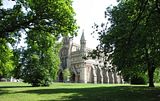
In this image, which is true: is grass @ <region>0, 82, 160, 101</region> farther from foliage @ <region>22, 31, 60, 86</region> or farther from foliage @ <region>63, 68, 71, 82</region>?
foliage @ <region>63, 68, 71, 82</region>

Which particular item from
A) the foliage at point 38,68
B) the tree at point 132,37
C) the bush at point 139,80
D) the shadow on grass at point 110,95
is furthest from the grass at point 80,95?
the bush at point 139,80

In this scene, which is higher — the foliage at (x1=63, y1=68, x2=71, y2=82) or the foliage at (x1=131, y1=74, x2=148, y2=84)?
the foliage at (x1=63, y1=68, x2=71, y2=82)

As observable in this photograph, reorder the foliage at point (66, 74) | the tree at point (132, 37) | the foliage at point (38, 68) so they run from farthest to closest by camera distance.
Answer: the foliage at point (66, 74), the foliage at point (38, 68), the tree at point (132, 37)

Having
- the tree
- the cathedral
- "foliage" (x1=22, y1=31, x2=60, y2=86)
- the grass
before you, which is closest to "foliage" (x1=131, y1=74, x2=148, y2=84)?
"foliage" (x1=22, y1=31, x2=60, y2=86)

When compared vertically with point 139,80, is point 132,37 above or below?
above

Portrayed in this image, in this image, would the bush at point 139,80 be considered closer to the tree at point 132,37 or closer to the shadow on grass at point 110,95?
the tree at point 132,37

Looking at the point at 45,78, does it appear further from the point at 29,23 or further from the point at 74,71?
the point at 74,71

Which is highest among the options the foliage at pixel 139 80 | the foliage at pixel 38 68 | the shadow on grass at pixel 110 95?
the foliage at pixel 38 68

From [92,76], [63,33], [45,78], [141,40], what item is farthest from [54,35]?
[92,76]

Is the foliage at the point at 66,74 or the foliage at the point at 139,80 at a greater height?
the foliage at the point at 66,74

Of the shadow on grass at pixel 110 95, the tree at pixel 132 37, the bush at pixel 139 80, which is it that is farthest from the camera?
the bush at pixel 139 80

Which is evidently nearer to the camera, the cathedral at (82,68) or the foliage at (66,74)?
the foliage at (66,74)

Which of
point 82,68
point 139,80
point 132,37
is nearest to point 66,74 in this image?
point 82,68

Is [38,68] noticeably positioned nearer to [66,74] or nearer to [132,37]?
[132,37]
